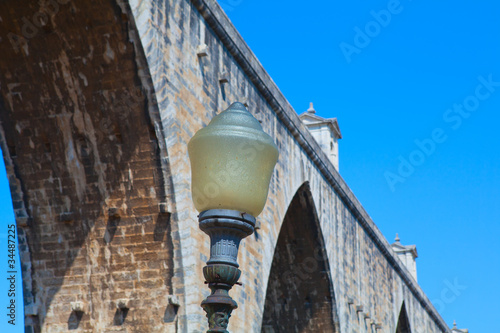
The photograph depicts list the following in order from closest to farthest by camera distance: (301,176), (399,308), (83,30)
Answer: (83,30) < (301,176) < (399,308)

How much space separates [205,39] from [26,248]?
356cm

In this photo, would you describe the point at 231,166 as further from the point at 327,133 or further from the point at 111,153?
the point at 327,133

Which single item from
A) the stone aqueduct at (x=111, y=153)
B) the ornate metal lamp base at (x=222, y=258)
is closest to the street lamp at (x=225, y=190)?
the ornate metal lamp base at (x=222, y=258)

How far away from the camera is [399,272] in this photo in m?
22.8

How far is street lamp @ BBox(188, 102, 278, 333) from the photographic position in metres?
4.50

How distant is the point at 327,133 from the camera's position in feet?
70.3

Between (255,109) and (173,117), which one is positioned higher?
(255,109)

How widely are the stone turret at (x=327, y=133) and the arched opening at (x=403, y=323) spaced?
15.4 feet

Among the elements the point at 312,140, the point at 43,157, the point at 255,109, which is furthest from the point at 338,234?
the point at 43,157

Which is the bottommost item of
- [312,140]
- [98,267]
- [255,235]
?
[98,267]

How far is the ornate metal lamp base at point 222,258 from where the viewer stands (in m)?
4.52

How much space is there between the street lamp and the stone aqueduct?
15.8 ft

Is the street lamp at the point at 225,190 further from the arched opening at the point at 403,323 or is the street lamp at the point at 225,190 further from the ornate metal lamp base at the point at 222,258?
the arched opening at the point at 403,323

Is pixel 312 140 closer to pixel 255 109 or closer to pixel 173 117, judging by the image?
pixel 255 109
